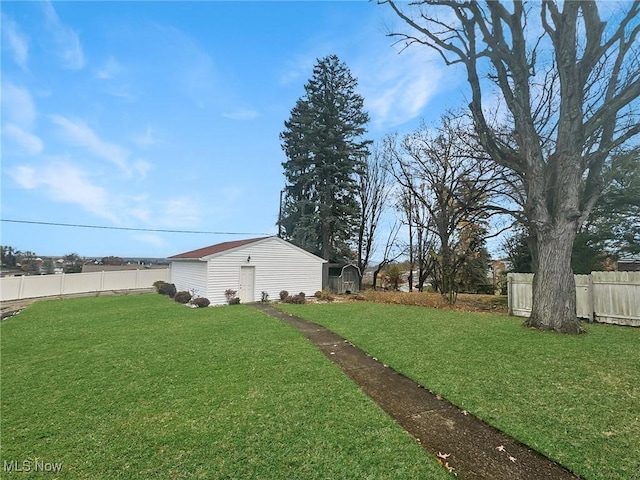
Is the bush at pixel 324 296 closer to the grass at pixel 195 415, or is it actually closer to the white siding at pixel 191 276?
the white siding at pixel 191 276

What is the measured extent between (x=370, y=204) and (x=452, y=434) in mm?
24246

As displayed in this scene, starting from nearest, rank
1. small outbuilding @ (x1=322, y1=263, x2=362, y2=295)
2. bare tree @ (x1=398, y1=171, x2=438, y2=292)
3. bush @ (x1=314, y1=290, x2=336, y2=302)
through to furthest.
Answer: bush @ (x1=314, y1=290, x2=336, y2=302)
small outbuilding @ (x1=322, y1=263, x2=362, y2=295)
bare tree @ (x1=398, y1=171, x2=438, y2=292)

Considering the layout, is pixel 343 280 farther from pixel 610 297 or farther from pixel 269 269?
pixel 610 297

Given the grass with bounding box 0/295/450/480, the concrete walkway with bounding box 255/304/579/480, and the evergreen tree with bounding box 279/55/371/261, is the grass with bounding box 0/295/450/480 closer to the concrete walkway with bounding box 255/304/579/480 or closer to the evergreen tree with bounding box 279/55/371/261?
the concrete walkway with bounding box 255/304/579/480

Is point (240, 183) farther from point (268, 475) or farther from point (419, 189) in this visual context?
point (268, 475)

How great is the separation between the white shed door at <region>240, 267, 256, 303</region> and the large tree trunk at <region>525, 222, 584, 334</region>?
41.9 ft

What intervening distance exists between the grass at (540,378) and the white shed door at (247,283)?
8.84 meters

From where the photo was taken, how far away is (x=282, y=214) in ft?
87.2

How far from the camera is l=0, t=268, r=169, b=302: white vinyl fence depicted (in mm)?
18031

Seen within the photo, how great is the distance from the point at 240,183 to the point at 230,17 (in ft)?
38.4

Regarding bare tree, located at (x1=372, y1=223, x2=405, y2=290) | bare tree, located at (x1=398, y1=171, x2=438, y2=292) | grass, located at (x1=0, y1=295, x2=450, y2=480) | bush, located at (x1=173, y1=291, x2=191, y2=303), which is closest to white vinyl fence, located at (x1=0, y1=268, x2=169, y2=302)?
bush, located at (x1=173, y1=291, x2=191, y2=303)

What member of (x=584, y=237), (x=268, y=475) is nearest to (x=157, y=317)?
(x=268, y=475)

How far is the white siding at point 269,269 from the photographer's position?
15594 mm

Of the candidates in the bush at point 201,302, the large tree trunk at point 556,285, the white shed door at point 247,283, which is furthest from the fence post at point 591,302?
the bush at point 201,302
